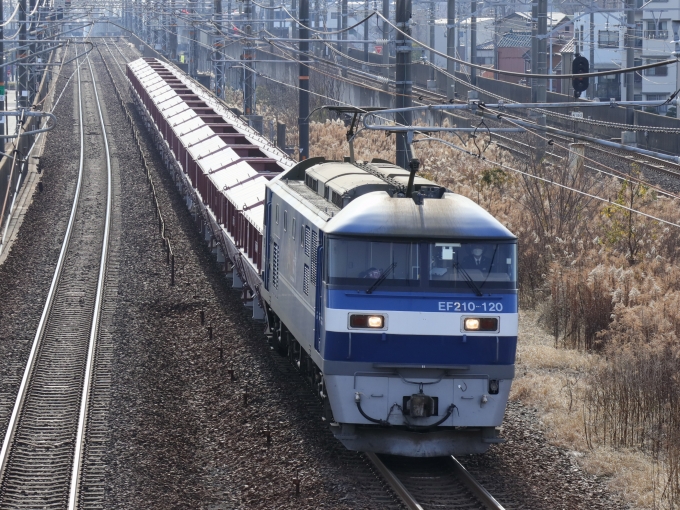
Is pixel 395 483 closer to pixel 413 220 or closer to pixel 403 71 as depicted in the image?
pixel 413 220

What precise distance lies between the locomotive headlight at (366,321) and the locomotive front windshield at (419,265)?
1.01 ft

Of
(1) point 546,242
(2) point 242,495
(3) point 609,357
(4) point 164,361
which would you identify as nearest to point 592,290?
(3) point 609,357

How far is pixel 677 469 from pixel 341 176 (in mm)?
5405

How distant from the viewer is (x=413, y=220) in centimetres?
1133

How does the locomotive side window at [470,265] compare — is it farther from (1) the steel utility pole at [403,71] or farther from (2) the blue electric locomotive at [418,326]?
(1) the steel utility pole at [403,71]

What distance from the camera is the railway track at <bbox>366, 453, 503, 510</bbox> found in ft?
34.1

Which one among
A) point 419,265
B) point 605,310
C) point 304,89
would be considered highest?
point 304,89

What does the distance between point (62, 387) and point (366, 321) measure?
5997mm

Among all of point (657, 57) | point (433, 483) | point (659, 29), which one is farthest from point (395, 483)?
point (659, 29)

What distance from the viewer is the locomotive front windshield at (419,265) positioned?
11.2 meters

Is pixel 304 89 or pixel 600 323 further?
pixel 304 89

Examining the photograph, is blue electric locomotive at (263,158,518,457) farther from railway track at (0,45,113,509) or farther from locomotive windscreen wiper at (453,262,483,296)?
railway track at (0,45,113,509)

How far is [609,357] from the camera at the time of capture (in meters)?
15.6

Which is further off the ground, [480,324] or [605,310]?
[480,324]
